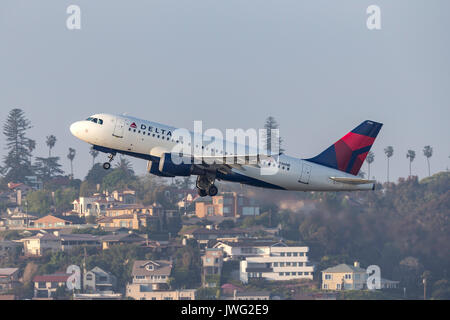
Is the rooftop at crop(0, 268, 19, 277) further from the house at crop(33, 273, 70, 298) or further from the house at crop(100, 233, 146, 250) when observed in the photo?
the house at crop(100, 233, 146, 250)

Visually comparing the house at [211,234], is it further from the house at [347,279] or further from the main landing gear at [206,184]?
the main landing gear at [206,184]

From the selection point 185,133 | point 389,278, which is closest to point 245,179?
point 185,133

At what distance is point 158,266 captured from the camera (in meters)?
106

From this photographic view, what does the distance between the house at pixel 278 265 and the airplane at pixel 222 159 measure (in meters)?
42.9

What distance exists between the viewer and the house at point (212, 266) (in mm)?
104231

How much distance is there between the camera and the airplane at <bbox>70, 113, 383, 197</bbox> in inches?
2293

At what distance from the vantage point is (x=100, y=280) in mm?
106625

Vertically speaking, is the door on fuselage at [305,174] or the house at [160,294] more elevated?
the door on fuselage at [305,174]

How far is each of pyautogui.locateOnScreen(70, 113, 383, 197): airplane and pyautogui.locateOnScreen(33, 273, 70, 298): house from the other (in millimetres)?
46349

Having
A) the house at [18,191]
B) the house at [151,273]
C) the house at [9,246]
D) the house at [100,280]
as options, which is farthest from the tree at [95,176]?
the house at [151,273]

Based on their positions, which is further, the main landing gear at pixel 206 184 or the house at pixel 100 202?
the house at pixel 100 202

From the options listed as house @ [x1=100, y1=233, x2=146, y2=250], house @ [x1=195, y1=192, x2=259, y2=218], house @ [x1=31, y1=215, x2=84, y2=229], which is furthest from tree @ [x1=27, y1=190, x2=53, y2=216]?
house @ [x1=195, y1=192, x2=259, y2=218]

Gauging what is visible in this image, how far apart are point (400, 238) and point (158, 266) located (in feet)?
109

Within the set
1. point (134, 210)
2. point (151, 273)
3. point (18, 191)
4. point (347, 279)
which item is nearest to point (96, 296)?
point (151, 273)
